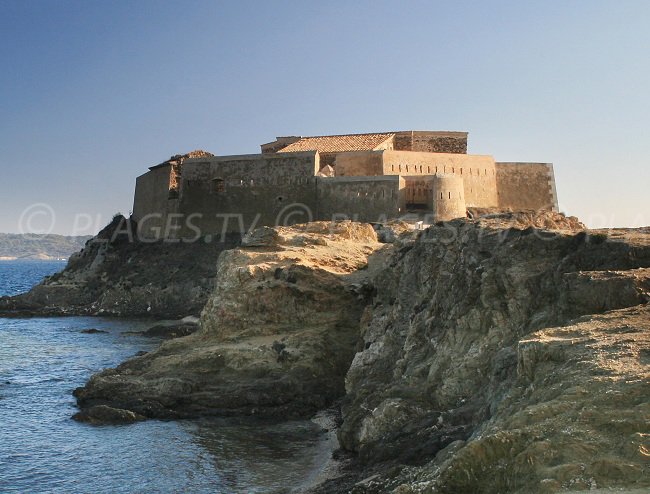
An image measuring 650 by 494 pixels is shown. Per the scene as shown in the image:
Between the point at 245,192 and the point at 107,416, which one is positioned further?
the point at 245,192

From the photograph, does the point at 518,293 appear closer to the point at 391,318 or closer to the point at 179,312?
the point at 391,318

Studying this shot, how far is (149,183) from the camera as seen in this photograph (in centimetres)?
4344

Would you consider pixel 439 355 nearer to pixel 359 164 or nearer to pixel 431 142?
pixel 359 164

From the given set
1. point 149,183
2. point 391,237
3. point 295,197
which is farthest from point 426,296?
point 149,183

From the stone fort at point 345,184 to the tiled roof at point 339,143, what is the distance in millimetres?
51

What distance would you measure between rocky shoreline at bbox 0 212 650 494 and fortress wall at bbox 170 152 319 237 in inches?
464

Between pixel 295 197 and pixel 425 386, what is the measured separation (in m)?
25.9

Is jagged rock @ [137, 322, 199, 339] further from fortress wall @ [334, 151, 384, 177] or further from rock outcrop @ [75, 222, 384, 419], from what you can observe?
fortress wall @ [334, 151, 384, 177]

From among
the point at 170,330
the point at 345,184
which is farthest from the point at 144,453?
the point at 345,184

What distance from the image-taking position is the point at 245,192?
124 feet

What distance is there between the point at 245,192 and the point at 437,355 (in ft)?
91.6

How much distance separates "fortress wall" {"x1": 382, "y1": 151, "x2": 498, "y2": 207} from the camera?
115 feet

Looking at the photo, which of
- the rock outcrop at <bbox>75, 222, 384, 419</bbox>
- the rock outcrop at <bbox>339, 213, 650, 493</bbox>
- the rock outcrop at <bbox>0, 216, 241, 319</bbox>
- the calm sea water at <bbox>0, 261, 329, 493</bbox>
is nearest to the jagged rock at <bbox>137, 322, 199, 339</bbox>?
the rock outcrop at <bbox>0, 216, 241, 319</bbox>

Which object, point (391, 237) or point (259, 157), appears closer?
point (391, 237)
